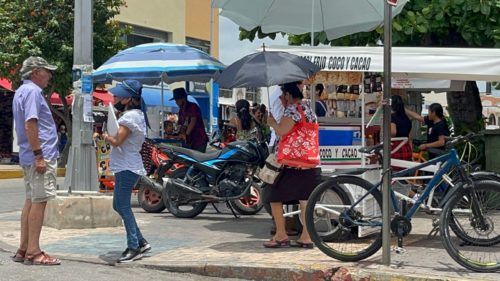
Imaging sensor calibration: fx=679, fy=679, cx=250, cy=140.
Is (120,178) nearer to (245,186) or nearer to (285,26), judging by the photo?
(245,186)

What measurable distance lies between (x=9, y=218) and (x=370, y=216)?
605cm

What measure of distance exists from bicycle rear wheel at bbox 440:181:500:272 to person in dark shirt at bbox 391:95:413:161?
2693mm

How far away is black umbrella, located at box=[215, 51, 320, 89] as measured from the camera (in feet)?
23.4

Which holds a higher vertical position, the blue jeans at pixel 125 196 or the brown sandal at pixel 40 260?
the blue jeans at pixel 125 196

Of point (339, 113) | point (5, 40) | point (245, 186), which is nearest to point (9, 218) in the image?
point (245, 186)

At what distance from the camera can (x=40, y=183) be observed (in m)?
6.67

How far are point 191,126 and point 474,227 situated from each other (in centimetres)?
605

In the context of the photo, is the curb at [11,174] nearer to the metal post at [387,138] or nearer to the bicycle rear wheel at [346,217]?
the bicycle rear wheel at [346,217]

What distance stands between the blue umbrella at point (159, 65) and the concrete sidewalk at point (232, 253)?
269 centimetres

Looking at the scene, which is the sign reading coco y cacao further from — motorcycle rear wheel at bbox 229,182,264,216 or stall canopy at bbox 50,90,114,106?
stall canopy at bbox 50,90,114,106

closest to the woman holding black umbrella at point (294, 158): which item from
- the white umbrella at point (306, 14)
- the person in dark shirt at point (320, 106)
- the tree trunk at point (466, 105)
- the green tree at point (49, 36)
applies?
the person in dark shirt at point (320, 106)

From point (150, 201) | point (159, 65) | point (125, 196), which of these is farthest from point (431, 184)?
point (159, 65)

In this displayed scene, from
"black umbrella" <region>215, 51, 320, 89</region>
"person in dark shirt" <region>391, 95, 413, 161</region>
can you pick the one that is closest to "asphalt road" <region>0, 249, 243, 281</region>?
"black umbrella" <region>215, 51, 320, 89</region>

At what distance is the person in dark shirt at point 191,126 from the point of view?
11547 millimetres
